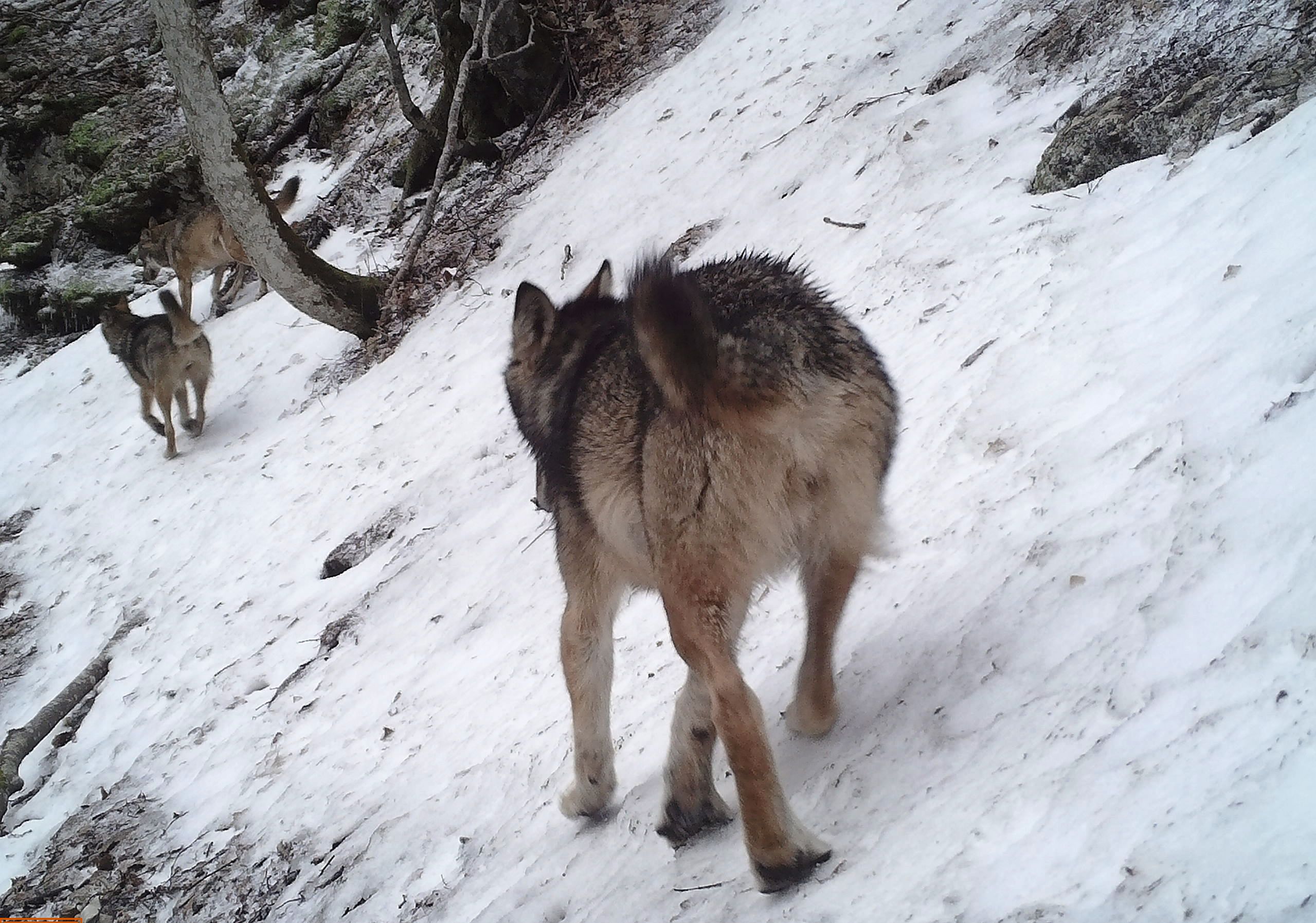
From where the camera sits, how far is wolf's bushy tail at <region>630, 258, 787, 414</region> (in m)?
2.56

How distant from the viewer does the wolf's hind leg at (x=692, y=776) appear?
9.96 ft

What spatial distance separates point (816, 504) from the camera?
276 centimetres

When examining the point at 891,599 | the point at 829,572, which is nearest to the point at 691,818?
the point at 829,572

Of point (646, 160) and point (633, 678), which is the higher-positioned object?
point (646, 160)

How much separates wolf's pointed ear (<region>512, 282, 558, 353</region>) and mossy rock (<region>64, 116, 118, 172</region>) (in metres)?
20.3

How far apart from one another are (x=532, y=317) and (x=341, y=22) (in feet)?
59.6

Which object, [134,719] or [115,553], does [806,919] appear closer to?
[134,719]

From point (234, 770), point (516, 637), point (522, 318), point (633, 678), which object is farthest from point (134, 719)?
point (522, 318)

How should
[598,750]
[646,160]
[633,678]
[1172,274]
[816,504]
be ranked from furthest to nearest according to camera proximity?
[646,160], [633,678], [1172,274], [598,750], [816,504]

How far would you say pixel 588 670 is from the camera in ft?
11.6

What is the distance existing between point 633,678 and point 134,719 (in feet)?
15.1

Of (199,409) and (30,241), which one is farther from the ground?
(30,241)

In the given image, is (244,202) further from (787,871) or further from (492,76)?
(787,871)

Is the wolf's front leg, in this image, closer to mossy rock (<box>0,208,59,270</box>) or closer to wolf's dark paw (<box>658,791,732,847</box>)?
wolf's dark paw (<box>658,791,732,847</box>)
